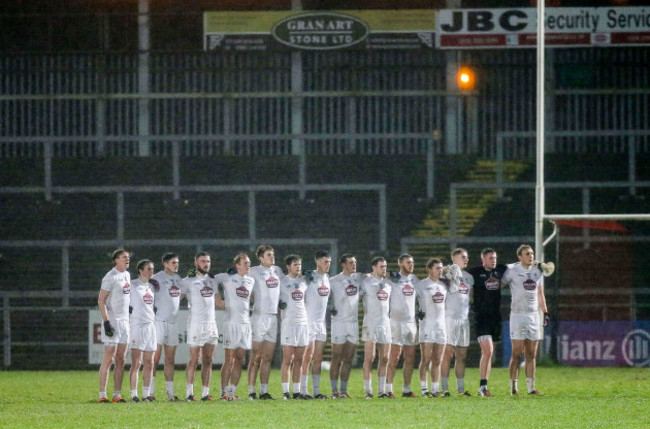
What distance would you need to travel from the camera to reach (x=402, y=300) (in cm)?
1477

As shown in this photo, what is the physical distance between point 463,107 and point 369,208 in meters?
3.62

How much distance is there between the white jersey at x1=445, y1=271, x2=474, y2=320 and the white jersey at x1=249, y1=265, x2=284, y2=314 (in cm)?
235

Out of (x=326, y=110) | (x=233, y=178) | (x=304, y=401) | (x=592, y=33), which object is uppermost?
(x=592, y=33)

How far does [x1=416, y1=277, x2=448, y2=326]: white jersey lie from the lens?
1464 centimetres

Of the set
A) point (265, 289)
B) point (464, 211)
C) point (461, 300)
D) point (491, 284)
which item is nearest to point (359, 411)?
point (265, 289)

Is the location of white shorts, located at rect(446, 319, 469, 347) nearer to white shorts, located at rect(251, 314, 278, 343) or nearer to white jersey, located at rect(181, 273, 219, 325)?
white shorts, located at rect(251, 314, 278, 343)

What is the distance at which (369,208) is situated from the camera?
87.6 feet

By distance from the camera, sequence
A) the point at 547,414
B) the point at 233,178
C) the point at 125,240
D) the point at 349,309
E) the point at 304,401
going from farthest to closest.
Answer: the point at 233,178 → the point at 125,240 → the point at 349,309 → the point at 304,401 → the point at 547,414

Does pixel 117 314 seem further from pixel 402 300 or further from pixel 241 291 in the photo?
pixel 402 300

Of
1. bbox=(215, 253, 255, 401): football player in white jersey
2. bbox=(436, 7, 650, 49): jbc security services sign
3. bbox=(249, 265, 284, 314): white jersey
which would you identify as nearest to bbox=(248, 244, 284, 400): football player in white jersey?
bbox=(249, 265, 284, 314): white jersey

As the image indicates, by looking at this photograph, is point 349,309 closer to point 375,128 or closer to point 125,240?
point 125,240

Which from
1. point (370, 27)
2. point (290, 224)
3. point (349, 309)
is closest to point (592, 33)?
point (370, 27)

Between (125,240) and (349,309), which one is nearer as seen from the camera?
(349,309)

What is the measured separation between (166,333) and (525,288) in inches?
187
